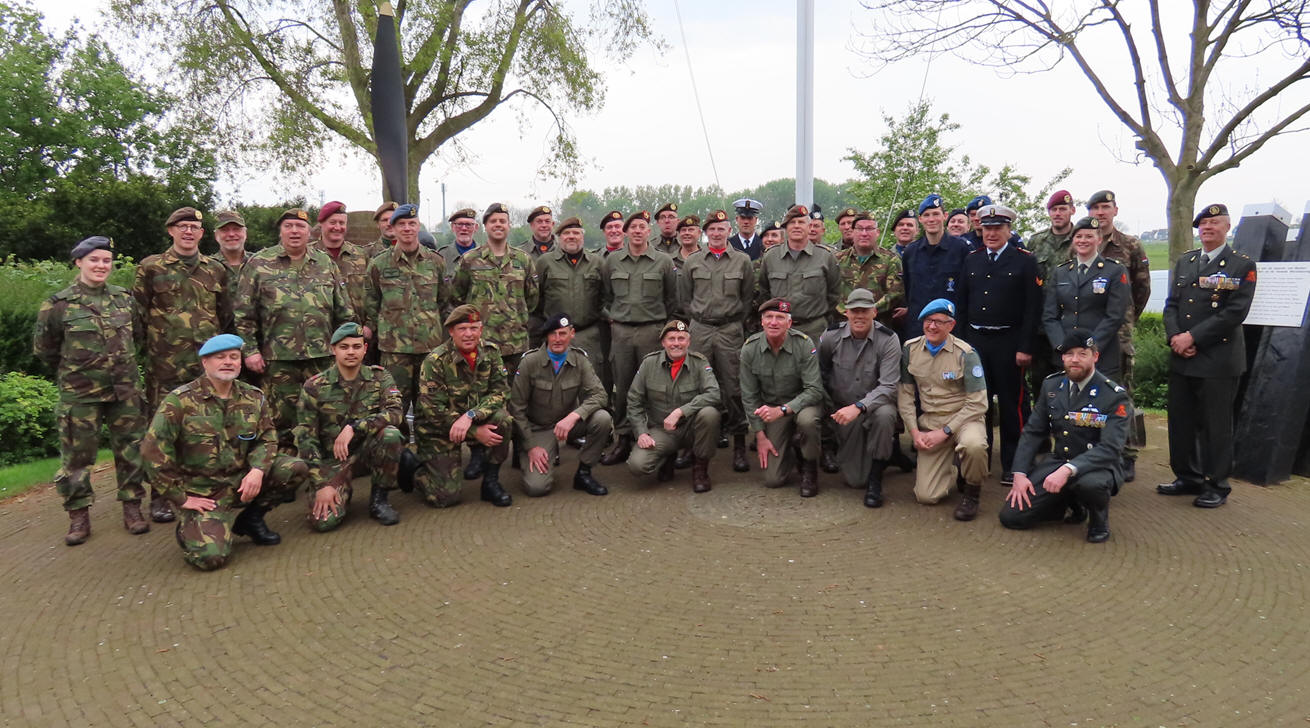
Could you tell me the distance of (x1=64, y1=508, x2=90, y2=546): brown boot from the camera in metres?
Result: 4.79

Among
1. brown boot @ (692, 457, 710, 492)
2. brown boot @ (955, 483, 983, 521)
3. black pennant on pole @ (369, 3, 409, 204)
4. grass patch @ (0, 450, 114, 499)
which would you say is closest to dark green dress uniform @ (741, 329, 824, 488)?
brown boot @ (692, 457, 710, 492)

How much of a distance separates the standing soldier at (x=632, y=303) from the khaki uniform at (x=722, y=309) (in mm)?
268

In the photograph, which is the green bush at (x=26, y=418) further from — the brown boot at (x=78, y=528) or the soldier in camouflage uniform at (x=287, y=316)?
the soldier in camouflage uniform at (x=287, y=316)

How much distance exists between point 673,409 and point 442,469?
5.85 feet

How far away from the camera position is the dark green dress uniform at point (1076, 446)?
4.54 meters

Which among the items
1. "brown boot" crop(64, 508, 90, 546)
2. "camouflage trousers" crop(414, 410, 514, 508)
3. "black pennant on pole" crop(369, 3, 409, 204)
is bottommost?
"brown boot" crop(64, 508, 90, 546)

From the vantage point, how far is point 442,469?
538cm

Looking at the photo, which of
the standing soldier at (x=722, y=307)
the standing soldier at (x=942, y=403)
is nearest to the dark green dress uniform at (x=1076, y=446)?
the standing soldier at (x=942, y=403)

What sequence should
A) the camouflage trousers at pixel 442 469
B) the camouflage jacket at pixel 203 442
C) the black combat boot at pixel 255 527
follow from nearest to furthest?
the camouflage jacket at pixel 203 442
the black combat boot at pixel 255 527
the camouflage trousers at pixel 442 469

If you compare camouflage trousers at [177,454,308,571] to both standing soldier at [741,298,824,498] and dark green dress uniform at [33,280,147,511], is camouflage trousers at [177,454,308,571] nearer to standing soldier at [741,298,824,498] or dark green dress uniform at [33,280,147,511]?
dark green dress uniform at [33,280,147,511]

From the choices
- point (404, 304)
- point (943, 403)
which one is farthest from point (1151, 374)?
point (404, 304)

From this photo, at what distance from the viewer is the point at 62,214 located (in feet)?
45.9

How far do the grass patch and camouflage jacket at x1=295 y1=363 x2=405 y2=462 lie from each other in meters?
2.29

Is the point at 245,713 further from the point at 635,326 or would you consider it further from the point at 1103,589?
the point at 635,326
